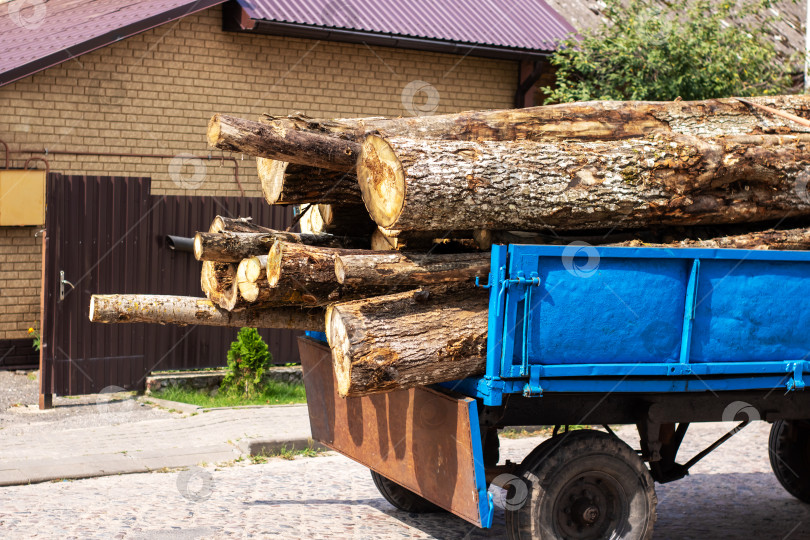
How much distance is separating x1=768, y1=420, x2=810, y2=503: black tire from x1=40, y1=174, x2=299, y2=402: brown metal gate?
5936mm

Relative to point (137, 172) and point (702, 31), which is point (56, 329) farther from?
point (702, 31)

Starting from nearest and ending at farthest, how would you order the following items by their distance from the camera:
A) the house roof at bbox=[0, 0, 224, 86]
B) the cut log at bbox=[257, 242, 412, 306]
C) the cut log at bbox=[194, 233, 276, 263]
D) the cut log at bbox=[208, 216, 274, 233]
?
the cut log at bbox=[257, 242, 412, 306], the cut log at bbox=[194, 233, 276, 263], the cut log at bbox=[208, 216, 274, 233], the house roof at bbox=[0, 0, 224, 86]

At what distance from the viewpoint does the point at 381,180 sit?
505 centimetres

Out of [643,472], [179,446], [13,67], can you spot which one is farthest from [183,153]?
[643,472]

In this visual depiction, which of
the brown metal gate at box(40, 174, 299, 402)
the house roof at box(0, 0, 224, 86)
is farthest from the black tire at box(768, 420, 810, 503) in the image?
the house roof at box(0, 0, 224, 86)

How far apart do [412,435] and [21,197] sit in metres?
8.01

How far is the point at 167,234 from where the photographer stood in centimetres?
1070

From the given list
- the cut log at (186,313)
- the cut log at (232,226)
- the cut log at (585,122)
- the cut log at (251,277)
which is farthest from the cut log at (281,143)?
the cut log at (186,313)

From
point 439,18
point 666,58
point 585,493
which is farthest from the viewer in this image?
point 439,18

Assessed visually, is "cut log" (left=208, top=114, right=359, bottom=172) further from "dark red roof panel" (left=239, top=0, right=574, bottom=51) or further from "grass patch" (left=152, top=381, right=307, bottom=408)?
"dark red roof panel" (left=239, top=0, right=574, bottom=51)

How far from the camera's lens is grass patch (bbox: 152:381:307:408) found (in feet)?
33.2

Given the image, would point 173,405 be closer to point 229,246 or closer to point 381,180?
point 229,246

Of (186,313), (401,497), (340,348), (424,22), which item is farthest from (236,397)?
(424,22)

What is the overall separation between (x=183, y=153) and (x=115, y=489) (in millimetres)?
6842
